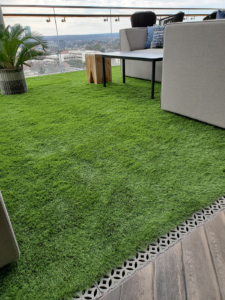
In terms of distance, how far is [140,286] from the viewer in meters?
0.71

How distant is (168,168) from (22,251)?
0.86 metres

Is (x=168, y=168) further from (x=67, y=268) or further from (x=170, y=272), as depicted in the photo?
(x=67, y=268)

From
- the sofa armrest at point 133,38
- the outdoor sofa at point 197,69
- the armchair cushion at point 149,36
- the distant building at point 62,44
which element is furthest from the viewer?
the distant building at point 62,44

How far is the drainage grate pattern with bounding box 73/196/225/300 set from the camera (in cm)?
70

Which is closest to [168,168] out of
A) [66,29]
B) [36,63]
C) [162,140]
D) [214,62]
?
[162,140]

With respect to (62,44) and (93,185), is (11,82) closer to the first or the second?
(62,44)

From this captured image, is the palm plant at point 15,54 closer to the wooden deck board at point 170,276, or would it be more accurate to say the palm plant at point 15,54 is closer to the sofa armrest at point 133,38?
the sofa armrest at point 133,38

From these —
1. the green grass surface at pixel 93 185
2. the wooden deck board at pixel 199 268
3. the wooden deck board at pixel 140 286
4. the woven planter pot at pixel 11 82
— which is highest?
the woven planter pot at pixel 11 82

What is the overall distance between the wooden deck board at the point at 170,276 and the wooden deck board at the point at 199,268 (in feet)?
0.06

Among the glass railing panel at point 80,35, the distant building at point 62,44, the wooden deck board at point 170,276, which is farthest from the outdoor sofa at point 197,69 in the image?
the distant building at point 62,44

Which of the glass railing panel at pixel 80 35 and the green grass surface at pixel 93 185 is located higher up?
the glass railing panel at pixel 80 35

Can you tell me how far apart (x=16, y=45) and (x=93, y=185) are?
7.80 feet

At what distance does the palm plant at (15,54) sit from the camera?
2.66m

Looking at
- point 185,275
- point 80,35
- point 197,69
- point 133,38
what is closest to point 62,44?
point 80,35
